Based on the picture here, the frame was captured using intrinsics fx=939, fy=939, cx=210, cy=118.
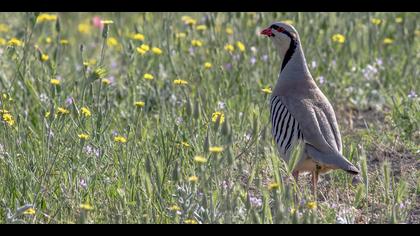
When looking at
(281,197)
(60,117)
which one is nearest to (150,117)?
(60,117)

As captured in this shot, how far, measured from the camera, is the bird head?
257 inches

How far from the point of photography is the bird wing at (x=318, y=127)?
564cm

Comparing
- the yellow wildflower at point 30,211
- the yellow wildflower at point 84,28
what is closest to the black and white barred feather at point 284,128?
the yellow wildflower at point 30,211

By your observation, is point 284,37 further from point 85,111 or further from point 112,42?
point 112,42

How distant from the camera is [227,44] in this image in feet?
27.3

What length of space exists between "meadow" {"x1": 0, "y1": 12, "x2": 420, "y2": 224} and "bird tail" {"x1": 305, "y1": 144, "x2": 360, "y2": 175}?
0.55ft

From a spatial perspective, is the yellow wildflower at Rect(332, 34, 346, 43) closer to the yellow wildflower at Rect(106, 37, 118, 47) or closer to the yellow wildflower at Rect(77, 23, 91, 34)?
the yellow wildflower at Rect(106, 37, 118, 47)

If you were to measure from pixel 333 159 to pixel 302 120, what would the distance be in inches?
17.0

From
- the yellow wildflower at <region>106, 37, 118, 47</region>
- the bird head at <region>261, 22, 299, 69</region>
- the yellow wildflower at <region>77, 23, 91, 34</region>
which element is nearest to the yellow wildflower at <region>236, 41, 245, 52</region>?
the bird head at <region>261, 22, 299, 69</region>

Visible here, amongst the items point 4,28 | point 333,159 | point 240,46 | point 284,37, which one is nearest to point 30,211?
point 333,159

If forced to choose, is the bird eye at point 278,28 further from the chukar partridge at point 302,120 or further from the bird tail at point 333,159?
the bird tail at point 333,159

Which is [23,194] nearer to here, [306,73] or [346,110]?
[306,73]

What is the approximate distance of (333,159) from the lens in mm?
5590

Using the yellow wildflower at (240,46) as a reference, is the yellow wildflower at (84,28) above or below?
below
